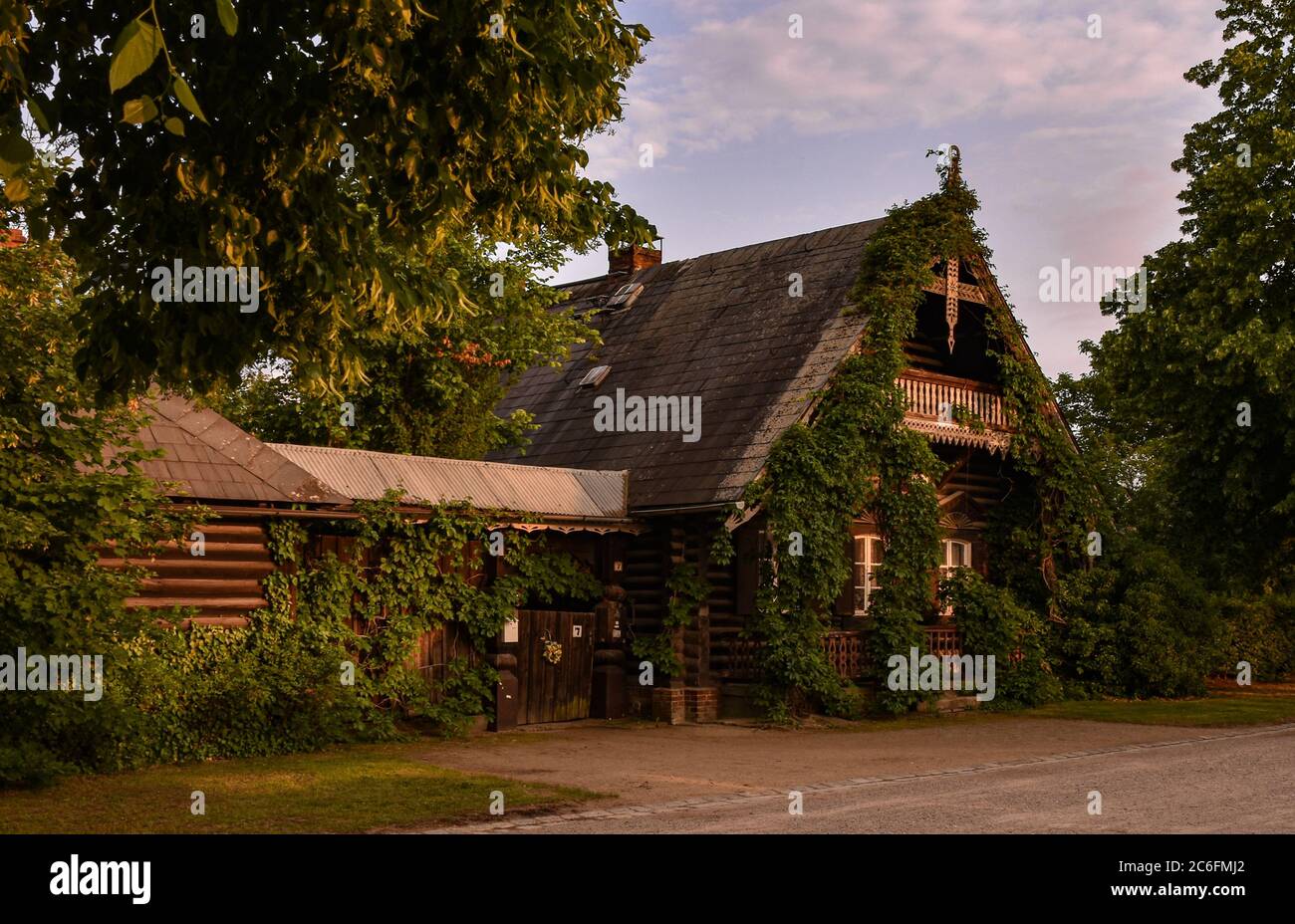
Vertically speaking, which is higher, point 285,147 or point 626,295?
point 626,295

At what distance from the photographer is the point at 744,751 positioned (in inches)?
677

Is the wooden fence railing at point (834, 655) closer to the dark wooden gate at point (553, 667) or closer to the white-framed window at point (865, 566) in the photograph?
the white-framed window at point (865, 566)

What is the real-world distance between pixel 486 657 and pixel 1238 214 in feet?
55.6

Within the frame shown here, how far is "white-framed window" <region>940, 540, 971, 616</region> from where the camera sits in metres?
25.0

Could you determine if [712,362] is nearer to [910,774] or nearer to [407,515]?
[407,515]

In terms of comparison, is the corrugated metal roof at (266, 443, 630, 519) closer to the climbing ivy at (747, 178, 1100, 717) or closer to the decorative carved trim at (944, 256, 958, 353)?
the climbing ivy at (747, 178, 1100, 717)

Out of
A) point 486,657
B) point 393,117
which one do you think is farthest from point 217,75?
point 486,657

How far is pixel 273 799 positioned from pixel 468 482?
342 inches

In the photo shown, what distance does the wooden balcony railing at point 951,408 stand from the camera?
917 inches

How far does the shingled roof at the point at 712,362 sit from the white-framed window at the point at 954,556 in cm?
525

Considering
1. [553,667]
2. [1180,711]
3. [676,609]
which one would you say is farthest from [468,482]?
[1180,711]

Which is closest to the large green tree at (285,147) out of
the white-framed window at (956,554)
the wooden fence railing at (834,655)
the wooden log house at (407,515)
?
the wooden log house at (407,515)

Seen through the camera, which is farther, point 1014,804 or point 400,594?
point 400,594

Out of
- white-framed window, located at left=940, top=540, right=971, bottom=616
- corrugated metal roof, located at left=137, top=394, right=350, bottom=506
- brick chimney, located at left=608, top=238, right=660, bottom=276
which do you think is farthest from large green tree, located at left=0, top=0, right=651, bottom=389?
brick chimney, located at left=608, top=238, right=660, bottom=276
